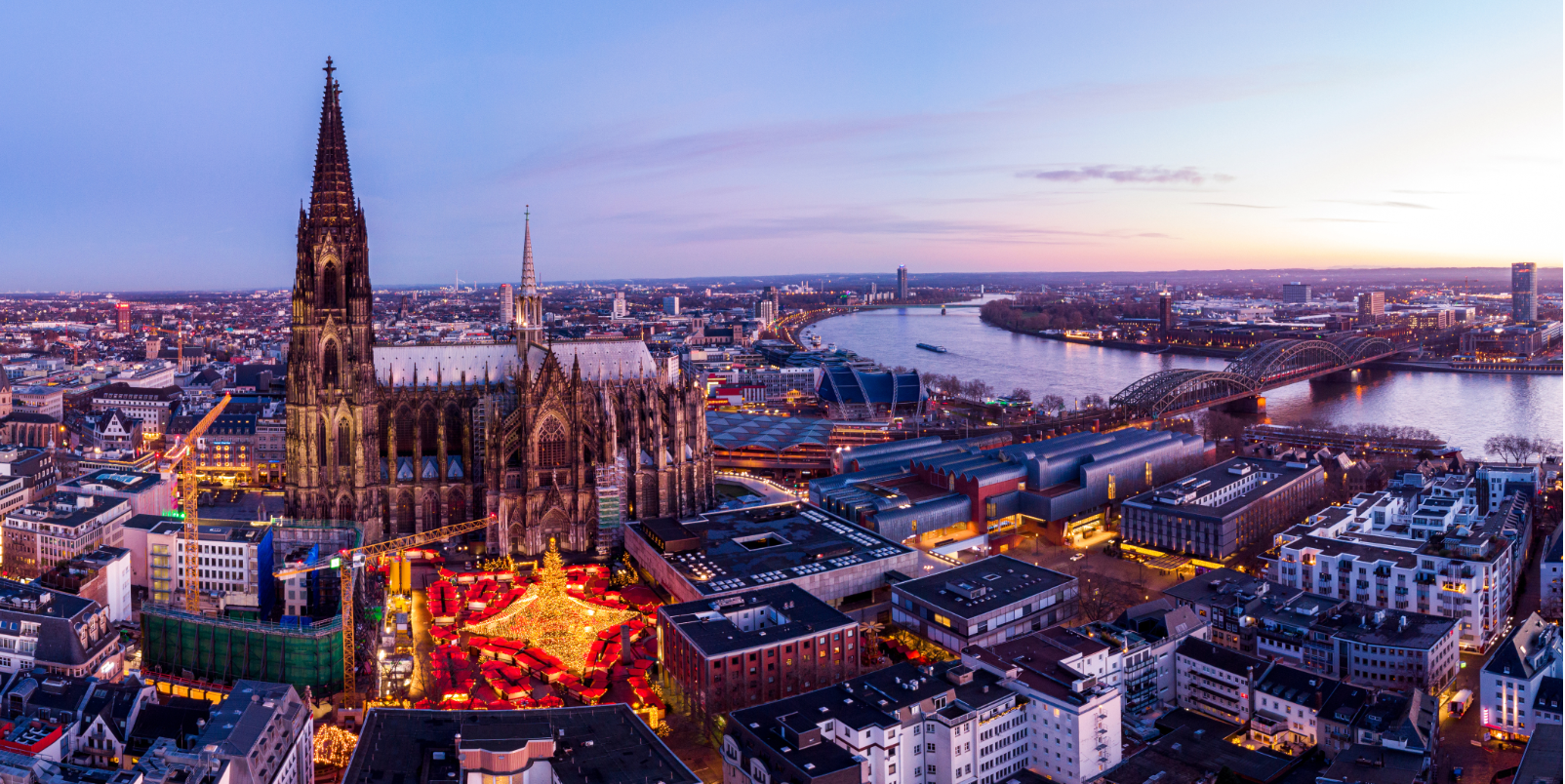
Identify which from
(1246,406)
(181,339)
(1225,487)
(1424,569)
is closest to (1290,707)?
(1424,569)

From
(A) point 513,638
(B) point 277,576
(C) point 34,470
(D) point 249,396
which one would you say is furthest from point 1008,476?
(D) point 249,396

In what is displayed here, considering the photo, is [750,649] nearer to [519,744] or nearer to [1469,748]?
[519,744]

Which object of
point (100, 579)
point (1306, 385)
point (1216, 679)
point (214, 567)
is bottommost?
point (1216, 679)

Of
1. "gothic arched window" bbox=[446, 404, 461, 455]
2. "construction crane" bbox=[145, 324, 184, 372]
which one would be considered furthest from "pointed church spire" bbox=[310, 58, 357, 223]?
"construction crane" bbox=[145, 324, 184, 372]

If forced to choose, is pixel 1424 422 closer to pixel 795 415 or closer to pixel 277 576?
pixel 795 415

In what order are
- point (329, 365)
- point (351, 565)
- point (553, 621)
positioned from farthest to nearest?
point (329, 365) < point (351, 565) < point (553, 621)

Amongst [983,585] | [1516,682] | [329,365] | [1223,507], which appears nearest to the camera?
[1516,682]
